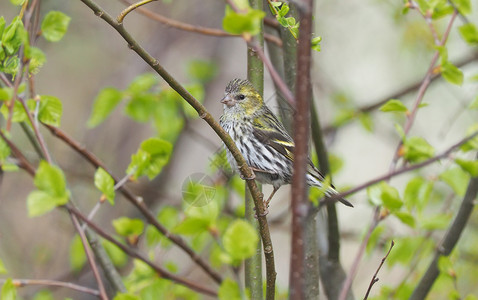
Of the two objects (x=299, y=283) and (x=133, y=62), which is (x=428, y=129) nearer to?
(x=133, y=62)

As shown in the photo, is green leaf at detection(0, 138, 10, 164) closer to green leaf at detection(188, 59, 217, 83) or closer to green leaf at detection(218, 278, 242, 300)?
green leaf at detection(218, 278, 242, 300)

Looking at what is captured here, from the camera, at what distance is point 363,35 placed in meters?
7.64

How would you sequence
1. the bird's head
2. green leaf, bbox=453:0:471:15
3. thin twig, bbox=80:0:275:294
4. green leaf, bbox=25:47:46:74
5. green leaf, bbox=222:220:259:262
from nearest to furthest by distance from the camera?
green leaf, bbox=222:220:259:262, thin twig, bbox=80:0:275:294, green leaf, bbox=25:47:46:74, green leaf, bbox=453:0:471:15, the bird's head

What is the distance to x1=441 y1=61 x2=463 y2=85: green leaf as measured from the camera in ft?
8.57

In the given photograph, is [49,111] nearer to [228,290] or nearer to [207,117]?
[207,117]

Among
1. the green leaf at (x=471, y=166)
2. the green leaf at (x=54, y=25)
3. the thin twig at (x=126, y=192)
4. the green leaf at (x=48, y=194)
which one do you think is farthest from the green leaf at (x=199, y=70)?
the green leaf at (x=48, y=194)

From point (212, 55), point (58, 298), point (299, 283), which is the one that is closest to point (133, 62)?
point (212, 55)

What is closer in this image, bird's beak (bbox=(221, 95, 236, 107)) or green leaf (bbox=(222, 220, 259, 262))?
green leaf (bbox=(222, 220, 259, 262))

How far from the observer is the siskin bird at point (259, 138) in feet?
10.4

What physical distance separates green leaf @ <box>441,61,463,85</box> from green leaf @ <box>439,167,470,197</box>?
472 millimetres

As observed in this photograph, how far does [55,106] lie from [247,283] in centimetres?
95

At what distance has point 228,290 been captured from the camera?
182 cm

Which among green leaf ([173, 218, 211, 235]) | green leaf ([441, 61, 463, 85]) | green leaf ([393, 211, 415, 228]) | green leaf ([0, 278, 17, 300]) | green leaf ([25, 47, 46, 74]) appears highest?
green leaf ([441, 61, 463, 85])

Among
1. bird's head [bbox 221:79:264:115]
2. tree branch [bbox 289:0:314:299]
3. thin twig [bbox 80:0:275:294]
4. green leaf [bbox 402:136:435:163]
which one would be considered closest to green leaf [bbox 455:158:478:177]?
green leaf [bbox 402:136:435:163]
